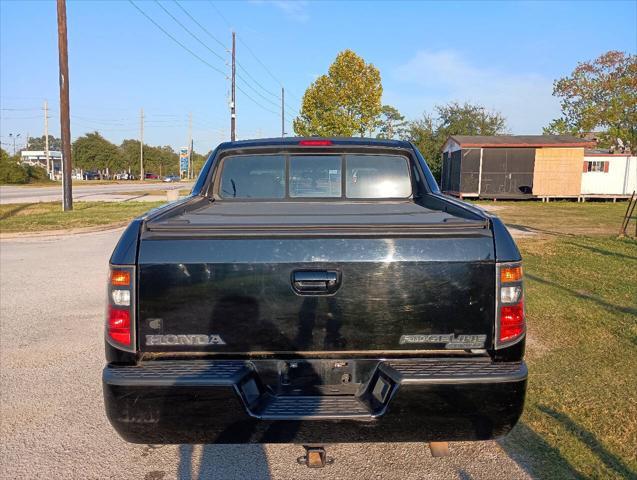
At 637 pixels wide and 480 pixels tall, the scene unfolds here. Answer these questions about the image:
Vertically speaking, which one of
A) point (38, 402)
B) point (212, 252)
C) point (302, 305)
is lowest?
point (38, 402)

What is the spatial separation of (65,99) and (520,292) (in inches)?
737

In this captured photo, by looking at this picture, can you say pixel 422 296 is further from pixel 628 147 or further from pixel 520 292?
pixel 628 147

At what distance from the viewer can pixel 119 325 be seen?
2.31 meters

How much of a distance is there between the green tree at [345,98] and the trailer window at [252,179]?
2887 cm

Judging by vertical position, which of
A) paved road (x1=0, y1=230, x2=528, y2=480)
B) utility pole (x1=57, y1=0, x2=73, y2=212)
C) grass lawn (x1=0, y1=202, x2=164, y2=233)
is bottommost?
paved road (x1=0, y1=230, x2=528, y2=480)

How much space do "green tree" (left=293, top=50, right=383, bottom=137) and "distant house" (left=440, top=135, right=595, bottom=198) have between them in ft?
24.4

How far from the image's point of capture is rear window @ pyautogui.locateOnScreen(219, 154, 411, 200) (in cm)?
388

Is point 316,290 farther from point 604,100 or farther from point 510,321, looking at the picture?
point 604,100

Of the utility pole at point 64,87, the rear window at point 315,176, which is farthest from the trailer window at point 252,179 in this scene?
the utility pole at point 64,87

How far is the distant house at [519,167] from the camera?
1093 inches

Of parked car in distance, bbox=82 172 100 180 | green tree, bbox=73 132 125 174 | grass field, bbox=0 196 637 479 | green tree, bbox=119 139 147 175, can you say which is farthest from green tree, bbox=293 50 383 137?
parked car in distance, bbox=82 172 100 180

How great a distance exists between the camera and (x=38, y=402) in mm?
3752

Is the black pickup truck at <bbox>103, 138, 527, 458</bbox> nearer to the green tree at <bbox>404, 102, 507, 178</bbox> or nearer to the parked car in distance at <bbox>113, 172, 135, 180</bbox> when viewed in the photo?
the green tree at <bbox>404, 102, 507, 178</bbox>

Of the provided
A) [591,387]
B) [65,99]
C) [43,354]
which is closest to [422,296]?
[591,387]
